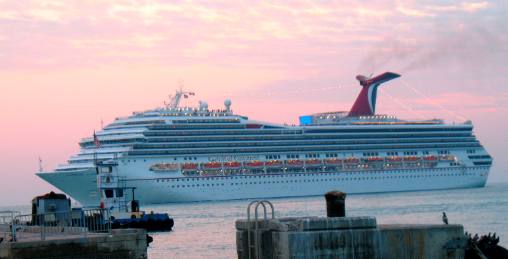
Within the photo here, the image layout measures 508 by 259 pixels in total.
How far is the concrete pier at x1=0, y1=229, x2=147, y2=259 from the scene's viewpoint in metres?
15.8

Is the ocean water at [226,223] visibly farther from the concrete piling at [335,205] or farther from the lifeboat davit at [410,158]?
the lifeboat davit at [410,158]

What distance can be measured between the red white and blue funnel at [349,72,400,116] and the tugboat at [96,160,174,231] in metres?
45.6

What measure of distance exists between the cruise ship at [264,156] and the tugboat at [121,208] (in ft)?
45.6

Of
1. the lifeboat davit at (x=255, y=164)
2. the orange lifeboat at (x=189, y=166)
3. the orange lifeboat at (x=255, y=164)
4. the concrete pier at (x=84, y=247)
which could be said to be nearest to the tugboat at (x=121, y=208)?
the orange lifeboat at (x=189, y=166)

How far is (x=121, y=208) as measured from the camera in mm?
66125

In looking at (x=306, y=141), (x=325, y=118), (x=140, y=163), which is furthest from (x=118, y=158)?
(x=325, y=118)

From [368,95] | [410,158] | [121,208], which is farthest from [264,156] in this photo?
Answer: [121,208]

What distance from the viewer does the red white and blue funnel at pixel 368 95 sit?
11543cm

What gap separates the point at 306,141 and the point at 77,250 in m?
83.8

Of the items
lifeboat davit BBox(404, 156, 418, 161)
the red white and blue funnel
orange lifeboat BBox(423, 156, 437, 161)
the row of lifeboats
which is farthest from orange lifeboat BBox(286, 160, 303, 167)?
the red white and blue funnel

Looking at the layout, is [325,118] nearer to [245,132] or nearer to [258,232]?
[245,132]

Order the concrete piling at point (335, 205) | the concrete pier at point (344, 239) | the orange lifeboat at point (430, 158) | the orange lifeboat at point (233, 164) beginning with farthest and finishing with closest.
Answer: the orange lifeboat at point (430, 158)
the orange lifeboat at point (233, 164)
the concrete piling at point (335, 205)
the concrete pier at point (344, 239)

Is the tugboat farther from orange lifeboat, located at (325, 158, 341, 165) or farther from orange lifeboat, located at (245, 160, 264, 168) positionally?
orange lifeboat, located at (325, 158, 341, 165)

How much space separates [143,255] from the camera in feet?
53.9
